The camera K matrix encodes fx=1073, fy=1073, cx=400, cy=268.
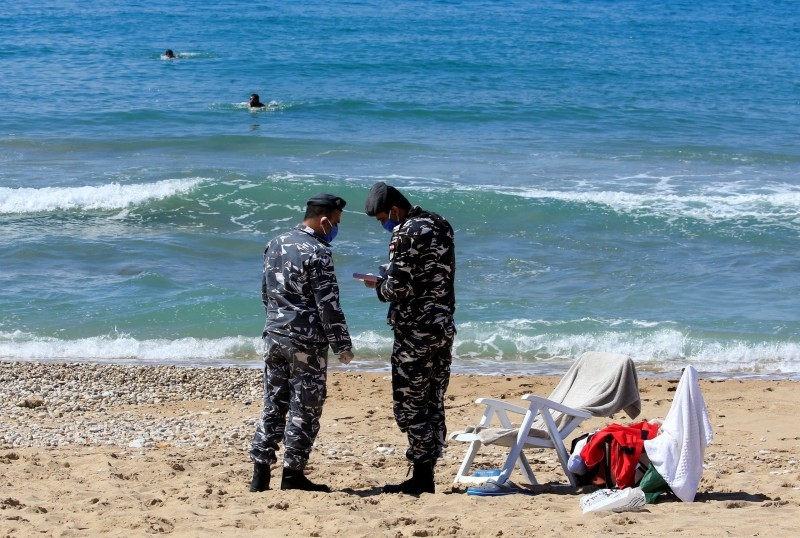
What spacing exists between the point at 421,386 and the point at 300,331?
711mm

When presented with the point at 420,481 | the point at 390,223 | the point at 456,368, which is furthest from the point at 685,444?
the point at 456,368

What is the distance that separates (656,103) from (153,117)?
502 inches

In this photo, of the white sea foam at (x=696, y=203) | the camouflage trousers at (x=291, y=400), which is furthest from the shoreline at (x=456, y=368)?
the white sea foam at (x=696, y=203)

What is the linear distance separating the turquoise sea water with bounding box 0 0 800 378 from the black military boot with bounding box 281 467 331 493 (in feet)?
15.5

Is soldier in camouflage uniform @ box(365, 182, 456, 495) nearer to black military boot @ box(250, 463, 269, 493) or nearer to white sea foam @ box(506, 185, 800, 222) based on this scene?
black military boot @ box(250, 463, 269, 493)

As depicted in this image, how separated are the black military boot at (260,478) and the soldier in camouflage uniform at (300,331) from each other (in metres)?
0.06

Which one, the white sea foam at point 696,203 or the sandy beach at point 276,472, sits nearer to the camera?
the sandy beach at point 276,472

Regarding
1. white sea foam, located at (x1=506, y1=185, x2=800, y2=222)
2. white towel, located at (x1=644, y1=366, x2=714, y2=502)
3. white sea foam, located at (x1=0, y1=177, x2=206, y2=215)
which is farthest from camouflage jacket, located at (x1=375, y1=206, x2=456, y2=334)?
white sea foam, located at (x1=0, y1=177, x2=206, y2=215)

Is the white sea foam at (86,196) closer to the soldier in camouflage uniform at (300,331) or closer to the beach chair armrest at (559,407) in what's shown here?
the soldier in camouflage uniform at (300,331)

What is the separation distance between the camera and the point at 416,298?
5.65 metres

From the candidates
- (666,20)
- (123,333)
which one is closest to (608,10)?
(666,20)

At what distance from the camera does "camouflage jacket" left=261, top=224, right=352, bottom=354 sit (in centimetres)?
552

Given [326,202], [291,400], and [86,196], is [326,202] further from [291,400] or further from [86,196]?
[86,196]

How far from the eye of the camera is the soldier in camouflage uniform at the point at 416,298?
18.4 feet
